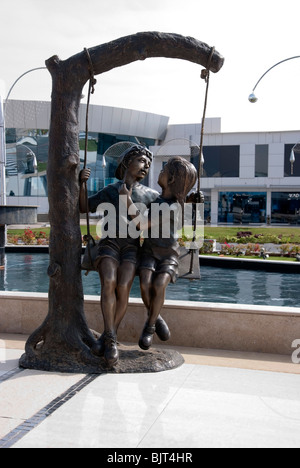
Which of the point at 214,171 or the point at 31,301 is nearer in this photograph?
the point at 31,301

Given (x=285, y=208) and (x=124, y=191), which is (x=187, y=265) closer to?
(x=124, y=191)

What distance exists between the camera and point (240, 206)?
40.4m

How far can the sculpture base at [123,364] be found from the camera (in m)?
4.49

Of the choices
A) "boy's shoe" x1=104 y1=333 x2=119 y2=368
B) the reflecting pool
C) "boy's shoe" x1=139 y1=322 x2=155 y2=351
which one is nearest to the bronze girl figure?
"boy's shoe" x1=139 y1=322 x2=155 y2=351

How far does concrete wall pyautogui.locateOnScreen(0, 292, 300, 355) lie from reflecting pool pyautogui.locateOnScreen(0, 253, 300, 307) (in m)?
3.55

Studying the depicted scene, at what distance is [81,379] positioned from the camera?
169 inches

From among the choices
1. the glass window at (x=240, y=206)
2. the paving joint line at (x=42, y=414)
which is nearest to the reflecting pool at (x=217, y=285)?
the paving joint line at (x=42, y=414)

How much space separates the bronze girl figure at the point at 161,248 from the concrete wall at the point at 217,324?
2.63 ft

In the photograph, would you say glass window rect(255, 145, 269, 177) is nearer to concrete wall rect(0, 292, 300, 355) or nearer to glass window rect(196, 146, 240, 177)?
glass window rect(196, 146, 240, 177)

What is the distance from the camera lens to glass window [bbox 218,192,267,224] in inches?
1586
